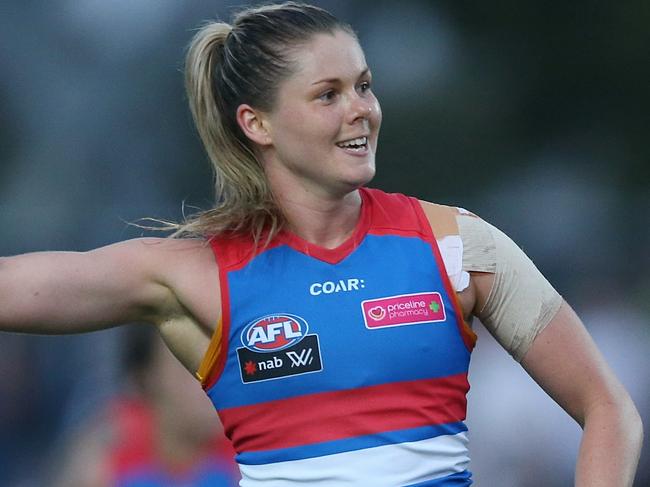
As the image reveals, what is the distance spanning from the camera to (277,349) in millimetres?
2537

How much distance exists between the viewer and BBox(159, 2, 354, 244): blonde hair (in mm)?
2689

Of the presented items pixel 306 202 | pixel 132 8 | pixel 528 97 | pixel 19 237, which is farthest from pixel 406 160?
pixel 306 202

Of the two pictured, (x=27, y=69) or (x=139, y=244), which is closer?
(x=139, y=244)

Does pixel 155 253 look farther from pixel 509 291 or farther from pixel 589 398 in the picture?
pixel 589 398

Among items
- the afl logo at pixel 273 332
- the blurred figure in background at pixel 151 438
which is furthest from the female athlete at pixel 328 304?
the blurred figure in background at pixel 151 438

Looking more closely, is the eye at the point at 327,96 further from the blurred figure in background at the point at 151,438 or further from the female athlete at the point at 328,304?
the blurred figure in background at the point at 151,438

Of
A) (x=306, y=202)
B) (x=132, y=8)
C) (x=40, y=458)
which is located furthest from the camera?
(x=132, y=8)

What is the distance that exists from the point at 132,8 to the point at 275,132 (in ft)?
7.71

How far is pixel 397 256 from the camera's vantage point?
2.63m

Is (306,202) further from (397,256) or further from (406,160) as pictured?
(406,160)

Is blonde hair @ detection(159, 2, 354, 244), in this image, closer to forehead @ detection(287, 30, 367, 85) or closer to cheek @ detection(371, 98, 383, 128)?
forehead @ detection(287, 30, 367, 85)

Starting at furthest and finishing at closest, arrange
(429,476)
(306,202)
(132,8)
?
(132,8)
(306,202)
(429,476)

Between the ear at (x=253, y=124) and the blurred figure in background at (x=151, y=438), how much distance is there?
1.86m

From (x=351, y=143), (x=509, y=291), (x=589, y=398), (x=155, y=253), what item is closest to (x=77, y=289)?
(x=155, y=253)
